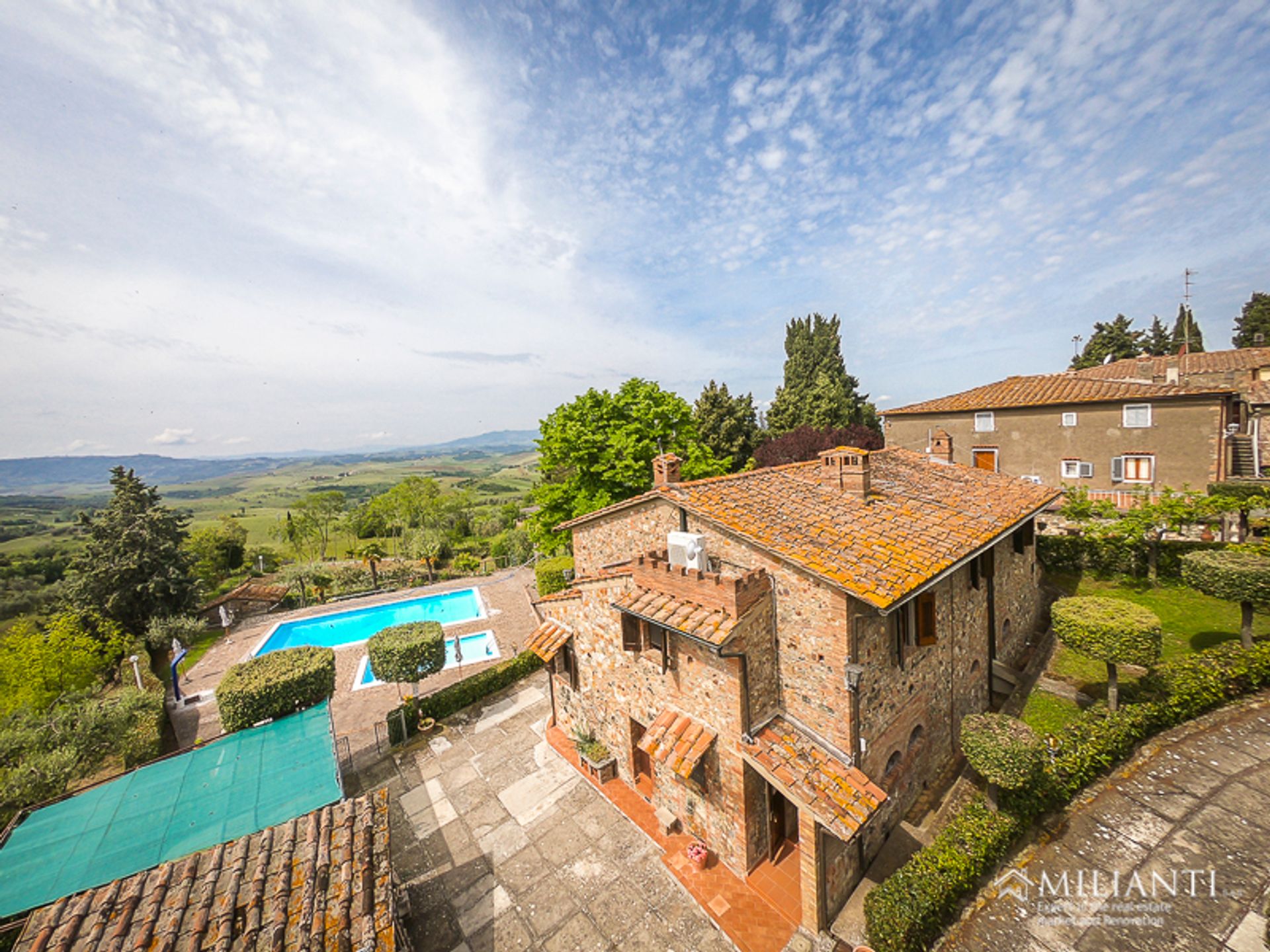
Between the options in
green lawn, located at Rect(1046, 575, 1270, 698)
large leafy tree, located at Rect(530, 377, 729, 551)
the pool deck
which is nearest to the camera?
green lawn, located at Rect(1046, 575, 1270, 698)

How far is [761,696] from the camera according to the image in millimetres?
8602

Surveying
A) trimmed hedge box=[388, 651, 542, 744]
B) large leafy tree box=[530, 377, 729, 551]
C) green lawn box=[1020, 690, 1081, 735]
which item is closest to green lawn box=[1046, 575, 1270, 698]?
green lawn box=[1020, 690, 1081, 735]

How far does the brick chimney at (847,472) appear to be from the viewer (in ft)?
38.7

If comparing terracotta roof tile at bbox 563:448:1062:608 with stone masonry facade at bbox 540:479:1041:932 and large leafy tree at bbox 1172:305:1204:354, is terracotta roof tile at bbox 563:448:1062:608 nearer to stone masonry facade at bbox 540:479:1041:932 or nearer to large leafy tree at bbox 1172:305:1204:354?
stone masonry facade at bbox 540:479:1041:932

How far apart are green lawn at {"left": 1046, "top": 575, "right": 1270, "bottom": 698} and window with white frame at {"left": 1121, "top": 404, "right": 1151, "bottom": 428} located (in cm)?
995

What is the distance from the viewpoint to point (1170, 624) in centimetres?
1498

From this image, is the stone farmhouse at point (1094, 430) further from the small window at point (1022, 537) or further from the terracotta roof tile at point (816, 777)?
the terracotta roof tile at point (816, 777)

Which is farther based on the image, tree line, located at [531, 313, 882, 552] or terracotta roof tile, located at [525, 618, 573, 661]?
tree line, located at [531, 313, 882, 552]

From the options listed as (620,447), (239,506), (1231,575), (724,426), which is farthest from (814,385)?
(239,506)

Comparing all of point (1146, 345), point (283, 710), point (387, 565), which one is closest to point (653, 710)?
point (283, 710)

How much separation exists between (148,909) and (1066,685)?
19550 mm

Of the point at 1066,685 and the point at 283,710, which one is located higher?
the point at 283,710

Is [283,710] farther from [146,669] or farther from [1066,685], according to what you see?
[1066,685]

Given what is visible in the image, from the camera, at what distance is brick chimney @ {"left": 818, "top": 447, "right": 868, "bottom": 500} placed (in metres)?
11.8
